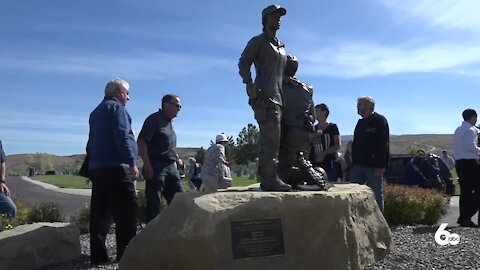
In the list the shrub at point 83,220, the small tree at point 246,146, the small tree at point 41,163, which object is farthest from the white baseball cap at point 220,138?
the small tree at point 41,163

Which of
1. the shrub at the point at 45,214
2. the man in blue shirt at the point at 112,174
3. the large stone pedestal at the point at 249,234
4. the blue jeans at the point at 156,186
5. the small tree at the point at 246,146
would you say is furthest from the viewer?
the small tree at the point at 246,146

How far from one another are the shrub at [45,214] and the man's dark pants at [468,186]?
255 inches

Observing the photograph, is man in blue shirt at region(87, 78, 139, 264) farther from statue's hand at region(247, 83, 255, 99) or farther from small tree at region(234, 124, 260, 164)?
small tree at region(234, 124, 260, 164)

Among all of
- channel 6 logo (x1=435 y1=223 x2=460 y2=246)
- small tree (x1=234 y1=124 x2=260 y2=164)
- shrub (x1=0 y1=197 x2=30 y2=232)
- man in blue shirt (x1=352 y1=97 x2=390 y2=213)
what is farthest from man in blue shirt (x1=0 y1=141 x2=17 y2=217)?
small tree (x1=234 y1=124 x2=260 y2=164)

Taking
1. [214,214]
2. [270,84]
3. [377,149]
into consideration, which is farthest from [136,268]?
[377,149]

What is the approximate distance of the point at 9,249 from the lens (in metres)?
5.78

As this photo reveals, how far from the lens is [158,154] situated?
271 inches

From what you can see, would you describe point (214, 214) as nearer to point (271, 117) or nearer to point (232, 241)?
point (232, 241)

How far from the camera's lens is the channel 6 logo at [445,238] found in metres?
7.22

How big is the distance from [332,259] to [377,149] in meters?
3.27

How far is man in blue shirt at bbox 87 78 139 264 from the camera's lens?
228 inches

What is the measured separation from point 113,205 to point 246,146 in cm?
5548

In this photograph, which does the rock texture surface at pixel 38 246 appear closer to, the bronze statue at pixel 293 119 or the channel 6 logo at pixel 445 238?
the bronze statue at pixel 293 119

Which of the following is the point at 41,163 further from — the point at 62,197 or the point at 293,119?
the point at 293,119
